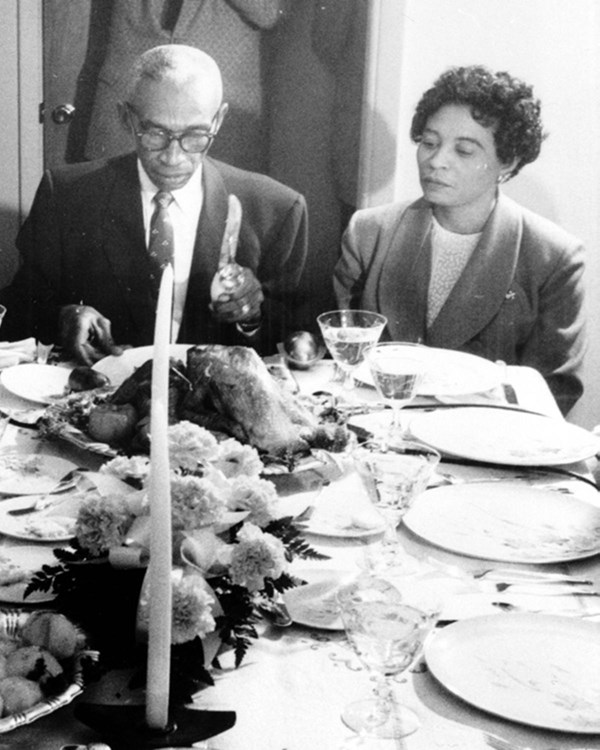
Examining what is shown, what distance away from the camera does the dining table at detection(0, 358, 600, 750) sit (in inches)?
40.0

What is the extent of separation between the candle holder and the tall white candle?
1cm

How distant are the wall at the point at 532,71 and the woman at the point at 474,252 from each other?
0.03m

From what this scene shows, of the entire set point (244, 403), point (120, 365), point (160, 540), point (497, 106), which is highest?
point (497, 106)

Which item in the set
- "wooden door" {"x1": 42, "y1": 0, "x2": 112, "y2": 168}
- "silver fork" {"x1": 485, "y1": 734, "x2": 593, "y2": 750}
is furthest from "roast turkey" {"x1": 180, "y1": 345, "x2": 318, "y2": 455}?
"wooden door" {"x1": 42, "y1": 0, "x2": 112, "y2": 168}

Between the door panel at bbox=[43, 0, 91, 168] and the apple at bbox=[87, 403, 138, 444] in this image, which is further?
the door panel at bbox=[43, 0, 91, 168]

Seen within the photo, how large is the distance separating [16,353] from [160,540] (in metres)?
1.61

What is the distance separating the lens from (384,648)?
100 cm

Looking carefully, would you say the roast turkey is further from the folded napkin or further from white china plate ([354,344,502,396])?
the folded napkin

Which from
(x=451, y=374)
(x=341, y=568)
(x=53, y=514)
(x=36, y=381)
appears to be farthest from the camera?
(x=451, y=374)

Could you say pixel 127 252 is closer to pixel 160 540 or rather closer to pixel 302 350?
pixel 302 350

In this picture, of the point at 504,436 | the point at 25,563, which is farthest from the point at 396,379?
the point at 25,563

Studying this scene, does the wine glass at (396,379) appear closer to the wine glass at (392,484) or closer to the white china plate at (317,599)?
the wine glass at (392,484)

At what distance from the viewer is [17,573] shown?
1.31m

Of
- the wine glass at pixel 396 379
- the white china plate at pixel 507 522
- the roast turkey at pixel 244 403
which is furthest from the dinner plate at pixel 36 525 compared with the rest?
the wine glass at pixel 396 379
